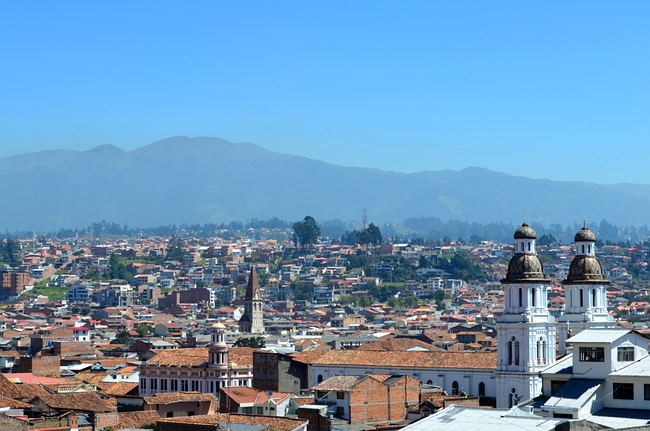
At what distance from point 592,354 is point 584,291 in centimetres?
1677

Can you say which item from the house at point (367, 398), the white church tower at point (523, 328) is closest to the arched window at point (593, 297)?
the white church tower at point (523, 328)

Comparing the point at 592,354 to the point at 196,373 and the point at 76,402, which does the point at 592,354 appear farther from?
the point at 196,373

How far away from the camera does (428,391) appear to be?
48812mm

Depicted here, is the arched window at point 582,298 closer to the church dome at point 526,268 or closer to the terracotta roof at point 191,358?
the church dome at point 526,268

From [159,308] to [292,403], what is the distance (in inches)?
4757

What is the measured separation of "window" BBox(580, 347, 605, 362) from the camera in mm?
32375

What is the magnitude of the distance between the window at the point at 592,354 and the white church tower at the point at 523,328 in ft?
33.7

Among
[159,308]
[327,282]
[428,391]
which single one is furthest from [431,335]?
[327,282]

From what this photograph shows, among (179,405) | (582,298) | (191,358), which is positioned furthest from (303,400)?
(191,358)

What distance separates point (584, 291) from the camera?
4909 cm

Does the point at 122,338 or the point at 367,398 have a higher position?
the point at 367,398

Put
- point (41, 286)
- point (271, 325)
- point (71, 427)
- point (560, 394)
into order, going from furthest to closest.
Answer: point (41, 286)
point (271, 325)
point (71, 427)
point (560, 394)

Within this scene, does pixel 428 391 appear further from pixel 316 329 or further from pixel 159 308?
pixel 159 308

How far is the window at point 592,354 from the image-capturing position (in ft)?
106
